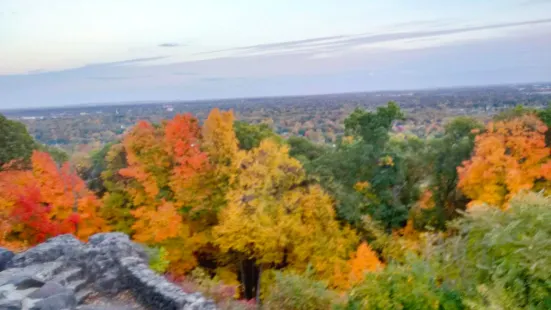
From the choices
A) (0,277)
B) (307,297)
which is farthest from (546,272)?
(0,277)

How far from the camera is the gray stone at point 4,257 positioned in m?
13.3

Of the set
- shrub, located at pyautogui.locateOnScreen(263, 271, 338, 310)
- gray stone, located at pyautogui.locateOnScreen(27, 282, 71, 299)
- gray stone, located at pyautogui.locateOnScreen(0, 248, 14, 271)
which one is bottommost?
shrub, located at pyautogui.locateOnScreen(263, 271, 338, 310)

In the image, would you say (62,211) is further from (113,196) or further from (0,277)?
(0,277)

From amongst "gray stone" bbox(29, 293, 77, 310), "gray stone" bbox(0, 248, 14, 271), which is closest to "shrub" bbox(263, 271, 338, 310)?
"gray stone" bbox(29, 293, 77, 310)

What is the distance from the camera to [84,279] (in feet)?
42.3

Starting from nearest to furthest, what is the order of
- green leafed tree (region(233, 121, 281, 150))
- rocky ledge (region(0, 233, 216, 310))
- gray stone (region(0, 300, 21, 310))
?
gray stone (region(0, 300, 21, 310))
rocky ledge (region(0, 233, 216, 310))
green leafed tree (region(233, 121, 281, 150))

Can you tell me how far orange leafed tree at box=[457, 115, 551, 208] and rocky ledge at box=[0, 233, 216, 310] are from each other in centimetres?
1359

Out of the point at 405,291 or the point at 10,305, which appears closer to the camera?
the point at 10,305

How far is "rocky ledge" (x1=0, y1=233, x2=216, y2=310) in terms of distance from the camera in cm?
1081

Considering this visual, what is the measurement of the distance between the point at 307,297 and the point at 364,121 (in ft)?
45.2

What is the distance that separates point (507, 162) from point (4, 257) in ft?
61.4

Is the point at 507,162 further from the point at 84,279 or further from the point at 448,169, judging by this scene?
the point at 84,279

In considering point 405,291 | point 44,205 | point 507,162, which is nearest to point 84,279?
point 405,291

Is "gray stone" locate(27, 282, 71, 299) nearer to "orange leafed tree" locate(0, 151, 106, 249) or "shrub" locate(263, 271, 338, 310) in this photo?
"shrub" locate(263, 271, 338, 310)
